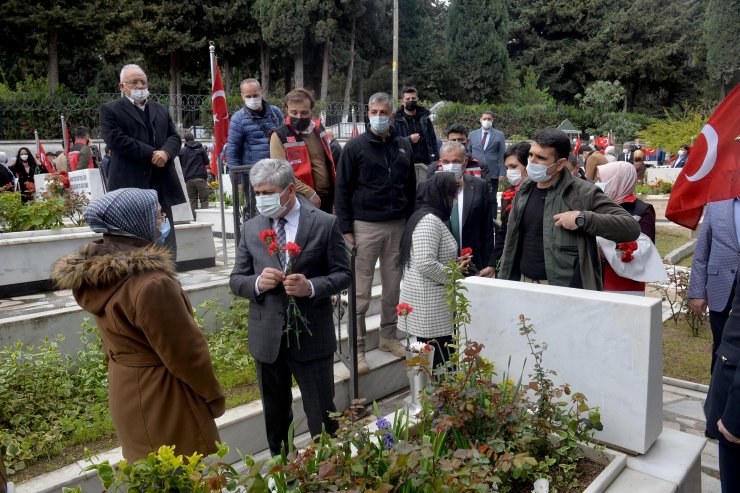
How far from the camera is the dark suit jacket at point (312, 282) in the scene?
349cm

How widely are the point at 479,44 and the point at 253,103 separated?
38915 millimetres

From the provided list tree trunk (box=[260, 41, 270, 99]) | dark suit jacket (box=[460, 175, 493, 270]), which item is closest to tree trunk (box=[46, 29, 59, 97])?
tree trunk (box=[260, 41, 270, 99])

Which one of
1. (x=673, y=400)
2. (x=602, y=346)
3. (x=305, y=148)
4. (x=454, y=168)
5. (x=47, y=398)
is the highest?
(x=305, y=148)

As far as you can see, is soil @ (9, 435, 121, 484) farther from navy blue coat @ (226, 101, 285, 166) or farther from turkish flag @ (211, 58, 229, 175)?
turkish flag @ (211, 58, 229, 175)

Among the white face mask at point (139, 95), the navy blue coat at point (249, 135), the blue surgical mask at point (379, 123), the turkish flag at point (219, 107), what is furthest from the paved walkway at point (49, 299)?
the blue surgical mask at point (379, 123)

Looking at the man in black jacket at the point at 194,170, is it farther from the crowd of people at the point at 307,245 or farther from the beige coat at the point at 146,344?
the beige coat at the point at 146,344

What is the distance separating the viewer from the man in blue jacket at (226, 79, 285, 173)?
596cm

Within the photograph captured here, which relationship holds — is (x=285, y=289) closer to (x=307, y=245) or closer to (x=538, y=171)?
(x=307, y=245)

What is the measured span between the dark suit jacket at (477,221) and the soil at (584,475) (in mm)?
2433

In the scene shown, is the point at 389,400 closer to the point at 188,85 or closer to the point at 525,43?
the point at 188,85

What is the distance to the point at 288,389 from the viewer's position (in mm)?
3721

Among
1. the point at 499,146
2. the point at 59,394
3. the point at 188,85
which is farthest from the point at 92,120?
the point at 59,394

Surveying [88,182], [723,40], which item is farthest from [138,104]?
[723,40]

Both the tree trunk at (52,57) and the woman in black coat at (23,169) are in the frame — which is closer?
the woman in black coat at (23,169)
